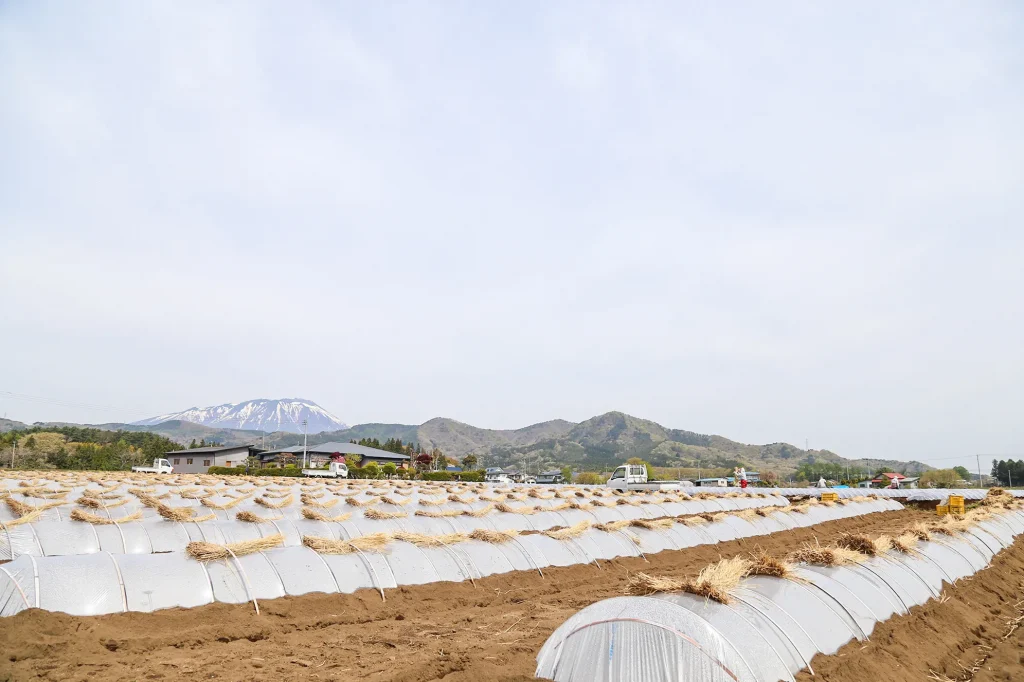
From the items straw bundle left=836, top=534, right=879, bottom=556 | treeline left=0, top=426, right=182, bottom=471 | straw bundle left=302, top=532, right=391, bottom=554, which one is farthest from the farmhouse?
straw bundle left=836, top=534, right=879, bottom=556

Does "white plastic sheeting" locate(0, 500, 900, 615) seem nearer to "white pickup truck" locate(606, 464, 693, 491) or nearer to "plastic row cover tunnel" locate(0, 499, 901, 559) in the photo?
"plastic row cover tunnel" locate(0, 499, 901, 559)

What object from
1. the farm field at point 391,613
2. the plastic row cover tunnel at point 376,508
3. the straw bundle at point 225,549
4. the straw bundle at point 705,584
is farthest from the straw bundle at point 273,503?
the straw bundle at point 705,584

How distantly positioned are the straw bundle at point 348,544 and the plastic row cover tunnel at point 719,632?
506 cm

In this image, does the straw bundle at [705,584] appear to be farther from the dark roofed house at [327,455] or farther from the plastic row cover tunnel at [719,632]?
the dark roofed house at [327,455]

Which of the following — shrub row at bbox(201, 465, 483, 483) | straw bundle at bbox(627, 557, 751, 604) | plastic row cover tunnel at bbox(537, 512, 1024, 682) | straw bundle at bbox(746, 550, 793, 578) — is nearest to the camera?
plastic row cover tunnel at bbox(537, 512, 1024, 682)

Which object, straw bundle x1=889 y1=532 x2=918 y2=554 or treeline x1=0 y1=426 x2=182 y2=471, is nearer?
straw bundle x1=889 y1=532 x2=918 y2=554

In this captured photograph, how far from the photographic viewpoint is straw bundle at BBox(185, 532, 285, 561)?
8.42 m

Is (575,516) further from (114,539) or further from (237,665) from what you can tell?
(237,665)

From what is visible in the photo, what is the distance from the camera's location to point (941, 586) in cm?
921

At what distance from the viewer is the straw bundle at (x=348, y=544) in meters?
9.58

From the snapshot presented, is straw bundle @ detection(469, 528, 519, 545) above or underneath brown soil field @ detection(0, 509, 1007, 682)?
above

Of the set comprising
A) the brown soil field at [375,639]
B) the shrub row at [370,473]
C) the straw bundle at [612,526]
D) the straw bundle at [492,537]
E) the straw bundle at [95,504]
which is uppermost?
the straw bundle at [492,537]

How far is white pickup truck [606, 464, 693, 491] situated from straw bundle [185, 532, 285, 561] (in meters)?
28.3

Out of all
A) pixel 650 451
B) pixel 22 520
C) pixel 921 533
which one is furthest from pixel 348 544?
pixel 650 451
